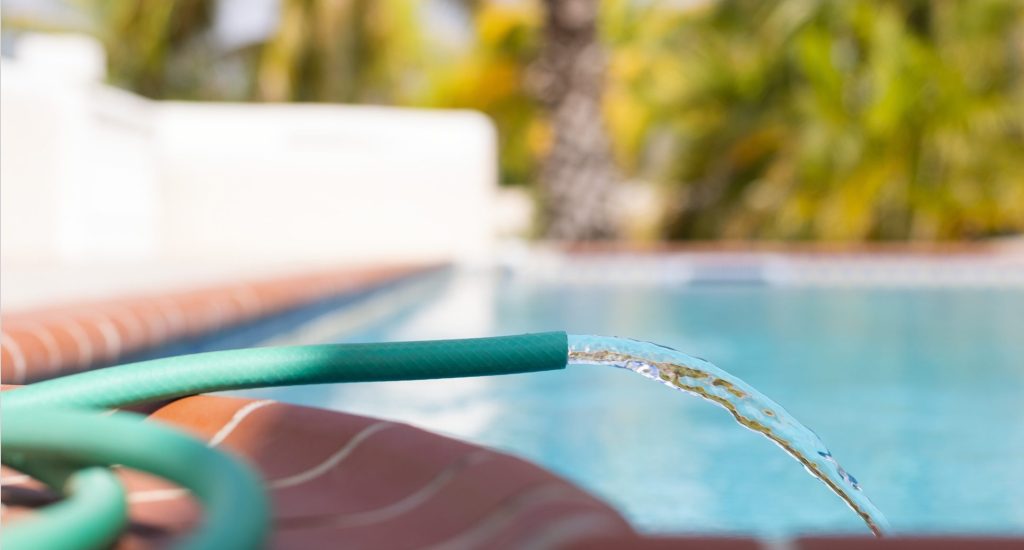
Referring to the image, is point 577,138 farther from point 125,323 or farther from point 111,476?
point 111,476

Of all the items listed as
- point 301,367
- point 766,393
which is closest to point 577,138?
point 766,393

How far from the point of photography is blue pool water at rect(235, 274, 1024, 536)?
307 cm

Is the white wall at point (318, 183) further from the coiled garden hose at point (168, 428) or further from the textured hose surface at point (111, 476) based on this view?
the textured hose surface at point (111, 476)

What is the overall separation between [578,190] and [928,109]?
3.73m

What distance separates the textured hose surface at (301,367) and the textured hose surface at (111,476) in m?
0.14

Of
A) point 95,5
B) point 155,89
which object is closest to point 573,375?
point 155,89

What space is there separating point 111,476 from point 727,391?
81 centimetres

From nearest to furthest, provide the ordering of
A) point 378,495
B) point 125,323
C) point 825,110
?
point 378,495, point 125,323, point 825,110

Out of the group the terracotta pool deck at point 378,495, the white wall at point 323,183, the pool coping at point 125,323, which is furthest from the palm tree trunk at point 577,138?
the terracotta pool deck at point 378,495

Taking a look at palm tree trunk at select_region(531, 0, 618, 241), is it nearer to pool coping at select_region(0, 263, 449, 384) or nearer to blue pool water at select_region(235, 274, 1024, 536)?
blue pool water at select_region(235, 274, 1024, 536)

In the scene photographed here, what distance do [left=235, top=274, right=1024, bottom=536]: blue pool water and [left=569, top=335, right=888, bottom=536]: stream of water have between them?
198 millimetres

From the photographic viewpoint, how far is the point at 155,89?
2155 cm

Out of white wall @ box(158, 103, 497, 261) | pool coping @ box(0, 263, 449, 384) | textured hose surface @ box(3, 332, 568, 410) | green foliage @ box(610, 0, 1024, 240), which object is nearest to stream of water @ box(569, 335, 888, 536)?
textured hose surface @ box(3, 332, 568, 410)

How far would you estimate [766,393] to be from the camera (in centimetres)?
486
